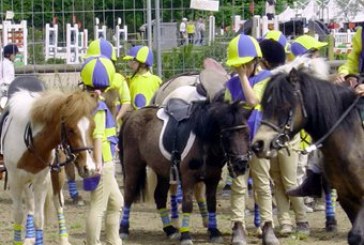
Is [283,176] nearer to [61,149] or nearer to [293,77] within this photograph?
[61,149]

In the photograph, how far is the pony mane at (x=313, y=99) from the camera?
7.60 m

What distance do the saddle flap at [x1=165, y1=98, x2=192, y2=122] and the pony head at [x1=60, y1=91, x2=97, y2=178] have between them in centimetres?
209

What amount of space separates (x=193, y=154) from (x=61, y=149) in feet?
5.14

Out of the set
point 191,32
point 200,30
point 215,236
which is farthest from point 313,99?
point 200,30

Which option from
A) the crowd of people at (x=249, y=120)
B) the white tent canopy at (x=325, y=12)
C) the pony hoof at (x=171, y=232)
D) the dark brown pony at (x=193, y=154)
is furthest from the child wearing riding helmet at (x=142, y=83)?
the white tent canopy at (x=325, y=12)

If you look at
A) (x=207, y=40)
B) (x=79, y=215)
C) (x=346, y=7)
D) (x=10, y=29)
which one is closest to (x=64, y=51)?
(x=10, y=29)

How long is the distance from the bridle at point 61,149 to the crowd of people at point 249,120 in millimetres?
224

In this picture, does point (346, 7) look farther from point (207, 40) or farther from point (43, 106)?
point (43, 106)

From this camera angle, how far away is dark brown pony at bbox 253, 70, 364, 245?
24.9ft

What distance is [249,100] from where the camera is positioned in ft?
30.8

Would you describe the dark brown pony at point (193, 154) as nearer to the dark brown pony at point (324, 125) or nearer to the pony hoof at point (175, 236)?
the pony hoof at point (175, 236)

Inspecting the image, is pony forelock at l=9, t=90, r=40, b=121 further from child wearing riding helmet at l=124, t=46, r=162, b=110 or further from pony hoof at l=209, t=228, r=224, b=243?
child wearing riding helmet at l=124, t=46, r=162, b=110

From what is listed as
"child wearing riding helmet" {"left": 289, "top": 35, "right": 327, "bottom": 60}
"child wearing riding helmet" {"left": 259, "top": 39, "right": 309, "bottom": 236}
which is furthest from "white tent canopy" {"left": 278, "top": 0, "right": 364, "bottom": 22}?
"child wearing riding helmet" {"left": 259, "top": 39, "right": 309, "bottom": 236}

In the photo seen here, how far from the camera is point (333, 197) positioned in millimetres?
11258
